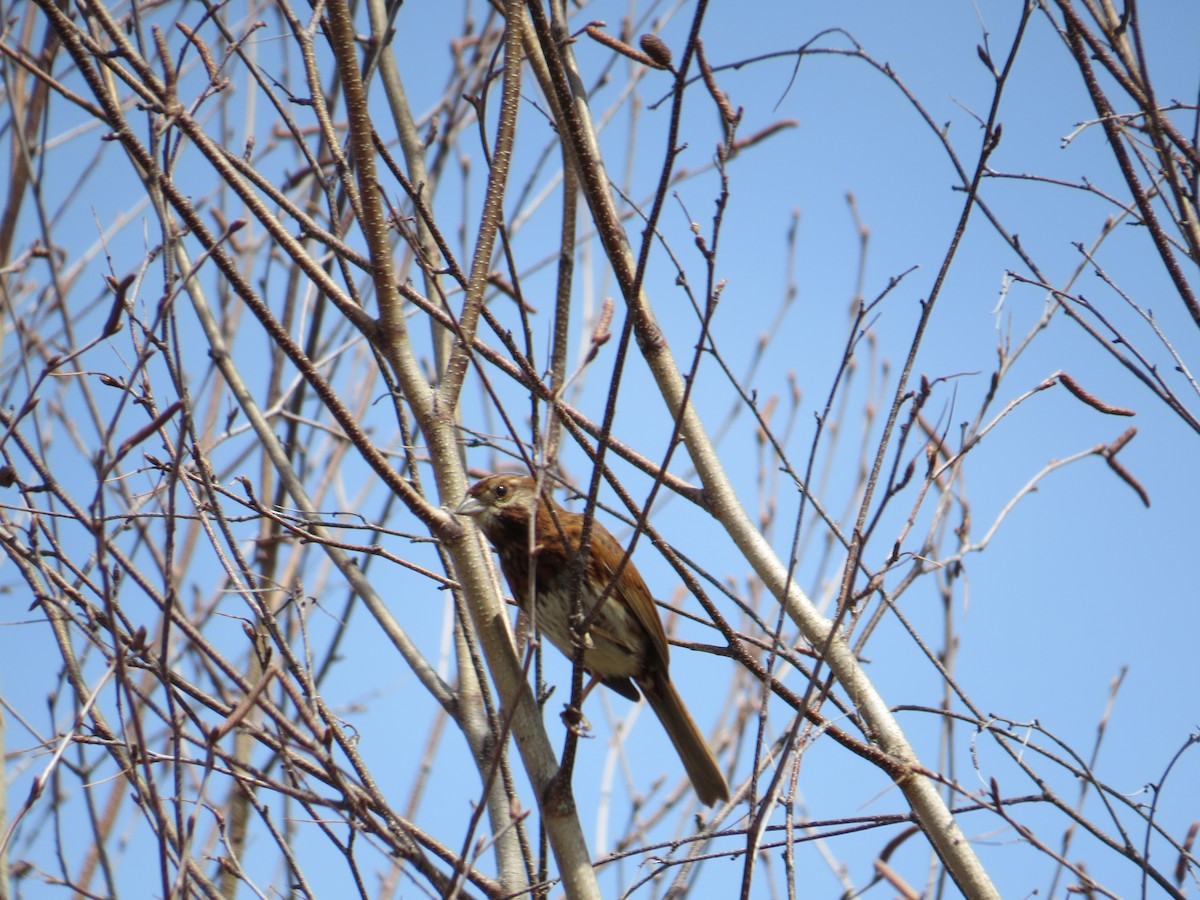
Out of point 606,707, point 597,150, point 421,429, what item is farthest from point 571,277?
point 606,707

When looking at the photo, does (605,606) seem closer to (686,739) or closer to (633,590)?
(633,590)

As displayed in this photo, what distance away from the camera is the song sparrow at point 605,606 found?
12.9 feet

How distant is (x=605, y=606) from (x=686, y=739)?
694 millimetres

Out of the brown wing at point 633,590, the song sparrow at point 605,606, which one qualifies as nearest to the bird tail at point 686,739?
the song sparrow at point 605,606

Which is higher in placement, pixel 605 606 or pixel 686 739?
pixel 605 606

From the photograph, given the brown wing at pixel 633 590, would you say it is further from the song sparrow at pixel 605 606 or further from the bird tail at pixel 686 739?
the bird tail at pixel 686 739

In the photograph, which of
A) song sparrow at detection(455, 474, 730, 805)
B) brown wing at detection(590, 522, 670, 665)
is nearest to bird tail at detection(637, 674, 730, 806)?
song sparrow at detection(455, 474, 730, 805)

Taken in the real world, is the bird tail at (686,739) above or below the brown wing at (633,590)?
below

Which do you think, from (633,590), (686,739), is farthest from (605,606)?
(686,739)

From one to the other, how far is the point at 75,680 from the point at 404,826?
75 centimetres

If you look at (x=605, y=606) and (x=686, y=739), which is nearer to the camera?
(x=605, y=606)

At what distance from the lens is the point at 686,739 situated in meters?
4.58

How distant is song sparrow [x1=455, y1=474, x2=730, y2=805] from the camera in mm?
3932

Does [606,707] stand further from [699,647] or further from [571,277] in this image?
[571,277]
